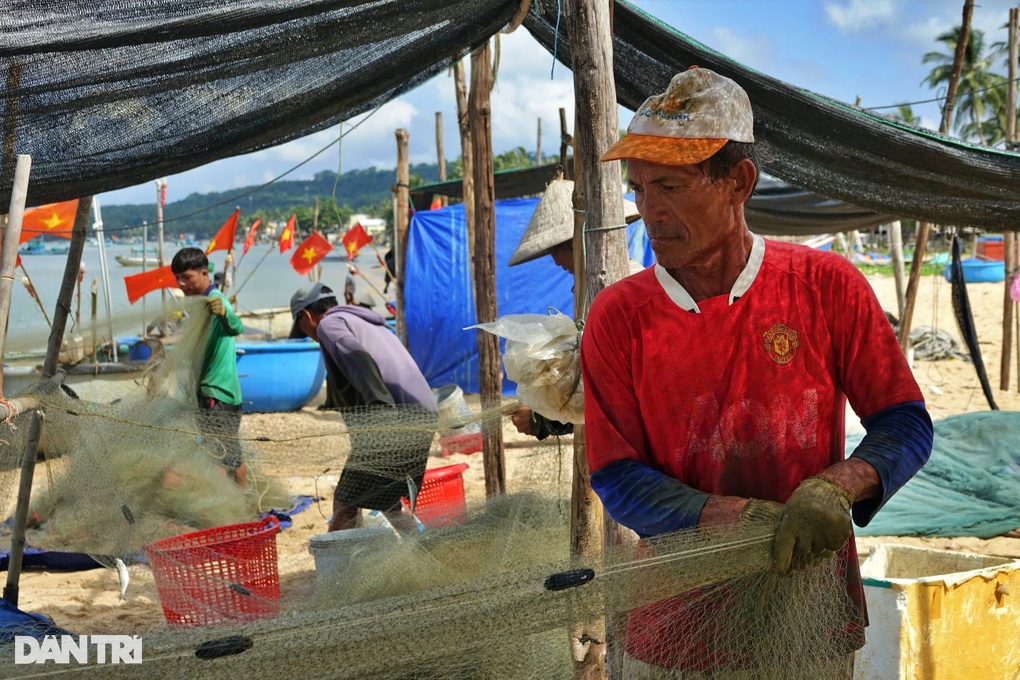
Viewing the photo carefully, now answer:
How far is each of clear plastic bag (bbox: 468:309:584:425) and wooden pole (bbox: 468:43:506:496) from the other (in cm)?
230

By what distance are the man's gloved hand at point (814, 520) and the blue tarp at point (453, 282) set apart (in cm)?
944

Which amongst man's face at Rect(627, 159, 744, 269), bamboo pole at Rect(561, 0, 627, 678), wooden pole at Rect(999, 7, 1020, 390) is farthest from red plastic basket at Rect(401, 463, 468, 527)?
wooden pole at Rect(999, 7, 1020, 390)

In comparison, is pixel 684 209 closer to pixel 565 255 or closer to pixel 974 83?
pixel 565 255

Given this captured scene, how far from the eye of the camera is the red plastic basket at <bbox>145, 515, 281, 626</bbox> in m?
3.63

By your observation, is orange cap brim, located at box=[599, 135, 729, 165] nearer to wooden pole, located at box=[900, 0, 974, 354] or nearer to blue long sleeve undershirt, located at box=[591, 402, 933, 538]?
blue long sleeve undershirt, located at box=[591, 402, 933, 538]

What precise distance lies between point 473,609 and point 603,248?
4.33 ft

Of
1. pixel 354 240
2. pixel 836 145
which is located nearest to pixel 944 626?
pixel 836 145

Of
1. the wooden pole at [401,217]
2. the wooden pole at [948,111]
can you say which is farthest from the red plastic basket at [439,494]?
the wooden pole at [401,217]

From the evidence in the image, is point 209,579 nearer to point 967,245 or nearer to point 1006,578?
point 1006,578

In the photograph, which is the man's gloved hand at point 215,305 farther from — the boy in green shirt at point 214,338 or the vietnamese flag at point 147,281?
the vietnamese flag at point 147,281

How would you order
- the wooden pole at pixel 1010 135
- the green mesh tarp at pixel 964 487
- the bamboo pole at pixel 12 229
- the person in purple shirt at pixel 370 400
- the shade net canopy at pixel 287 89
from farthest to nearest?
the wooden pole at pixel 1010 135
the green mesh tarp at pixel 964 487
the person in purple shirt at pixel 370 400
the bamboo pole at pixel 12 229
the shade net canopy at pixel 287 89

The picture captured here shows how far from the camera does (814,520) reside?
1.44 metres

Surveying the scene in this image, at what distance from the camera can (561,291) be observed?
11094 millimetres

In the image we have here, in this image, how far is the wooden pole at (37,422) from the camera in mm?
3662
